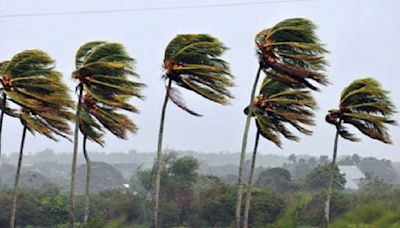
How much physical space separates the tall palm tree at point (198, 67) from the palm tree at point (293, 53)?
77 centimetres

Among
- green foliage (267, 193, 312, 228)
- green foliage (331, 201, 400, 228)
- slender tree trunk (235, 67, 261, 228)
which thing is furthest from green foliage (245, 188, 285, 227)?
green foliage (331, 201, 400, 228)

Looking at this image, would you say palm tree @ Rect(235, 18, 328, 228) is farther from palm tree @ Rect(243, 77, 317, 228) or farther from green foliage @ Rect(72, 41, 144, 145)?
green foliage @ Rect(72, 41, 144, 145)

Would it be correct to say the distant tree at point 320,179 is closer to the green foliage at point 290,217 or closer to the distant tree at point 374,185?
the distant tree at point 374,185

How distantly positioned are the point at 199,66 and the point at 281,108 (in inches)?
73.2

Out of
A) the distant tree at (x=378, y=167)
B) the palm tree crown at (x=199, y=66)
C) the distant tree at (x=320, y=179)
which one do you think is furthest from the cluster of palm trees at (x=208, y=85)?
the distant tree at (x=378, y=167)

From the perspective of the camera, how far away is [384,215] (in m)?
2.39

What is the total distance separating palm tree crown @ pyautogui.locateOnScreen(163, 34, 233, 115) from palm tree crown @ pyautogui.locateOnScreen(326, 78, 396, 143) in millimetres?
1648

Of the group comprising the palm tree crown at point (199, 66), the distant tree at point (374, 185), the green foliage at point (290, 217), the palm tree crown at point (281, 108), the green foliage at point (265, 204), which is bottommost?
the green foliage at point (265, 204)

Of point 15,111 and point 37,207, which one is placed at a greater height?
A: point 15,111

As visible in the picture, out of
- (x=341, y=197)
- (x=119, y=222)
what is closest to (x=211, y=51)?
(x=119, y=222)

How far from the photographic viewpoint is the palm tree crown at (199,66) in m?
8.86

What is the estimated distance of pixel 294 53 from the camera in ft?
24.1

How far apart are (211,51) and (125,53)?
1.37 meters

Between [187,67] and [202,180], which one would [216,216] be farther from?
[187,67]
